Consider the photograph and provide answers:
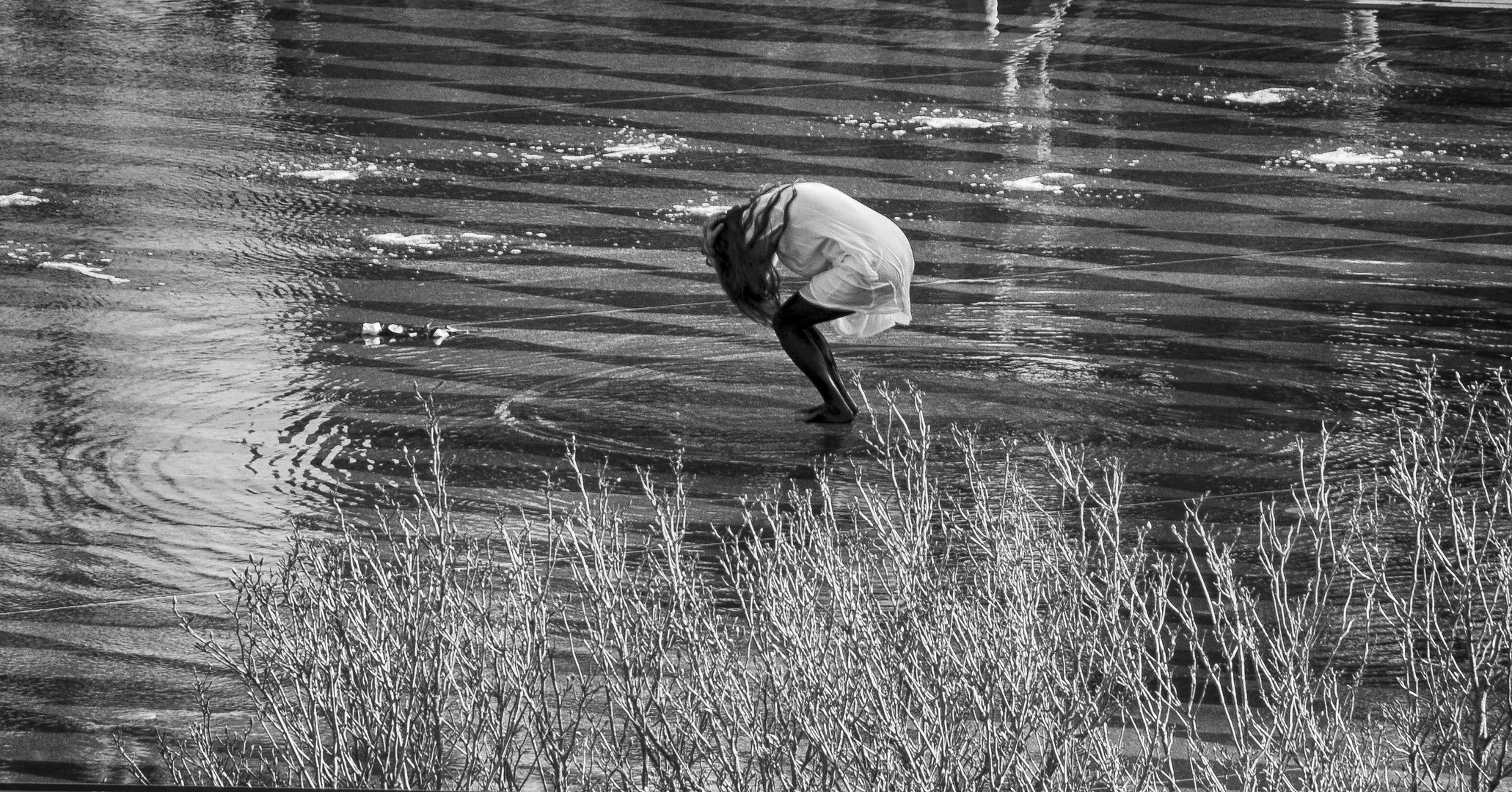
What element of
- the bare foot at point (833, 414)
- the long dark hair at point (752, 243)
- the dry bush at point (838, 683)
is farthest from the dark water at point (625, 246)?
the dry bush at point (838, 683)

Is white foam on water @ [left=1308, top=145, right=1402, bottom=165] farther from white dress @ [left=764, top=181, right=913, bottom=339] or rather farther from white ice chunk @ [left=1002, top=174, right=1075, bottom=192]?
white dress @ [left=764, top=181, right=913, bottom=339]

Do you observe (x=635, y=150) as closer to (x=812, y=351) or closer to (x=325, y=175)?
(x=325, y=175)

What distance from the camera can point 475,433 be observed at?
6.10 metres

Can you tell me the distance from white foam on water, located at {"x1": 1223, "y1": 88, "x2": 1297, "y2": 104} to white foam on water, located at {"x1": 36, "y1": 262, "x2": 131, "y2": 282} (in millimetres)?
6084

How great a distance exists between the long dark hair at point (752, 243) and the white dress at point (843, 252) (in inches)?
1.3

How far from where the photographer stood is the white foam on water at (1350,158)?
9320 mm

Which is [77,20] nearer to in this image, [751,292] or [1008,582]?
[751,292]

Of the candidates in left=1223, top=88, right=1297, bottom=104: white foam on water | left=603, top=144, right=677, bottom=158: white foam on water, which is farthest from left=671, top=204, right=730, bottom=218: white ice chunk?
left=1223, top=88, right=1297, bottom=104: white foam on water

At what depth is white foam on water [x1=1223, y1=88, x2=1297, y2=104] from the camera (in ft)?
34.4

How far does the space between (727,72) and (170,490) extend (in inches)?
241

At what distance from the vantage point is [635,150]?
958 cm

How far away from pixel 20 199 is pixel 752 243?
4.26 meters

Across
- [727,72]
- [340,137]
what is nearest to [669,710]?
[340,137]

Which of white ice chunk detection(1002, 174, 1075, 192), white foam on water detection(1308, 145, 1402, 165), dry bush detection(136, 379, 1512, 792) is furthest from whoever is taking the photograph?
white foam on water detection(1308, 145, 1402, 165)
